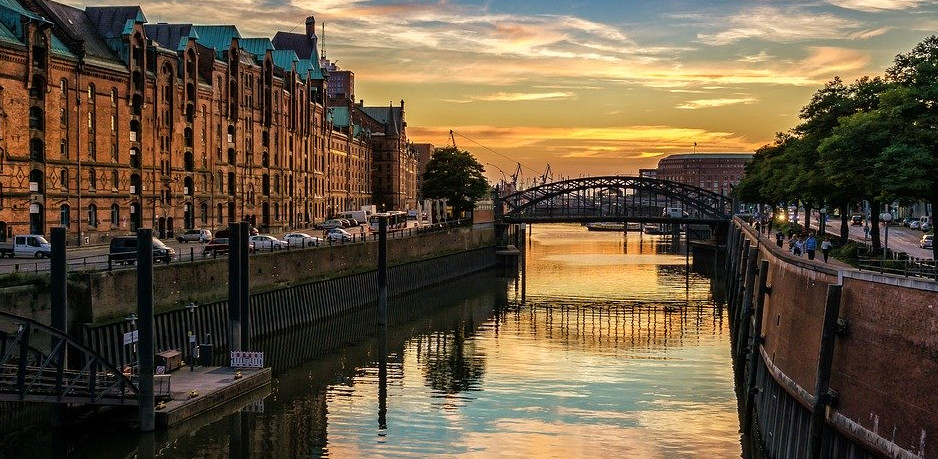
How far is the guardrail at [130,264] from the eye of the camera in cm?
4647

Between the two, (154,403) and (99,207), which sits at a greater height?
(99,207)

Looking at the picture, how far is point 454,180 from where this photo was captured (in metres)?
147

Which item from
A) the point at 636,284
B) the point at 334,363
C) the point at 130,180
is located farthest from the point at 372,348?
the point at 636,284

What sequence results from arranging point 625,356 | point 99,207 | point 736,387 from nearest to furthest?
point 736,387 → point 625,356 → point 99,207

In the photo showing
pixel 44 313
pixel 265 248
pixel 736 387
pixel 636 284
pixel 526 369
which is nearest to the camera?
pixel 44 313

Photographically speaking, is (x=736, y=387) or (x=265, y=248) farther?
(x=265, y=248)

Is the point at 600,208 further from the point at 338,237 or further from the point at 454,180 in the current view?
the point at 338,237

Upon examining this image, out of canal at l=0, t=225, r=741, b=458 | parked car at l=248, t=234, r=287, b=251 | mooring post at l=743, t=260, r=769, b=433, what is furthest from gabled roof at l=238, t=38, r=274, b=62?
mooring post at l=743, t=260, r=769, b=433

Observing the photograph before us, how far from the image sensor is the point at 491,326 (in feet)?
234

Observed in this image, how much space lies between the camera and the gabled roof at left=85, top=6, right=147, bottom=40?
81.2m

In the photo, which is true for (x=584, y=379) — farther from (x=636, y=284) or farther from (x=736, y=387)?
(x=636, y=284)

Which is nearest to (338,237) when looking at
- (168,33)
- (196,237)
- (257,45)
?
(196,237)

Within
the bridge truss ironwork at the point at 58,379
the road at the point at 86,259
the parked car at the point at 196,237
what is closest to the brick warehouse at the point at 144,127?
the road at the point at 86,259

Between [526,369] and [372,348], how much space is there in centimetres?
1121
